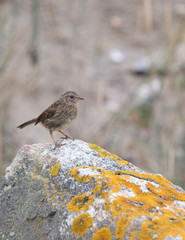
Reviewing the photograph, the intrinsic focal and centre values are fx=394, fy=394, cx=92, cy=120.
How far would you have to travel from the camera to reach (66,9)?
1120 centimetres

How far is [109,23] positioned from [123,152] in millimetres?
4487

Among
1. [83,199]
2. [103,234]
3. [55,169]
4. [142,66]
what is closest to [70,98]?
[55,169]

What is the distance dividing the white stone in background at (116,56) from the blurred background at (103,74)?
27 mm

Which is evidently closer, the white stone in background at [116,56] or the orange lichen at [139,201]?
the orange lichen at [139,201]

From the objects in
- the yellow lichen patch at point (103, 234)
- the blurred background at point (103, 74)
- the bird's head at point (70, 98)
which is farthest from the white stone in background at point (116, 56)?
the yellow lichen patch at point (103, 234)

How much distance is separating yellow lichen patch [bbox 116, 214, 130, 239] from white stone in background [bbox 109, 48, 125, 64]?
8584 mm

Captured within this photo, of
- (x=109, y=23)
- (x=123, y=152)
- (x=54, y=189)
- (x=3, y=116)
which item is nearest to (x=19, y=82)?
(x=3, y=116)

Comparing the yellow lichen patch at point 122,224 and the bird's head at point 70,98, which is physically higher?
the bird's head at point 70,98

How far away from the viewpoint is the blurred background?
7727 mm

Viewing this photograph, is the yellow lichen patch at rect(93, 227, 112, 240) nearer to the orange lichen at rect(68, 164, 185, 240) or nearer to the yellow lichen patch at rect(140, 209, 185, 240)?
the orange lichen at rect(68, 164, 185, 240)

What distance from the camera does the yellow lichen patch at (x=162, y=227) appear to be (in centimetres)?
232

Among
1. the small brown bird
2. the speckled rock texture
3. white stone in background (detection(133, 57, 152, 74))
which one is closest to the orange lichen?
the speckled rock texture

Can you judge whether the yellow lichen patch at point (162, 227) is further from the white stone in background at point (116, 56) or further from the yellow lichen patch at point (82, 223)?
the white stone in background at point (116, 56)

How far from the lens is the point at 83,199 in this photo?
2.73m
